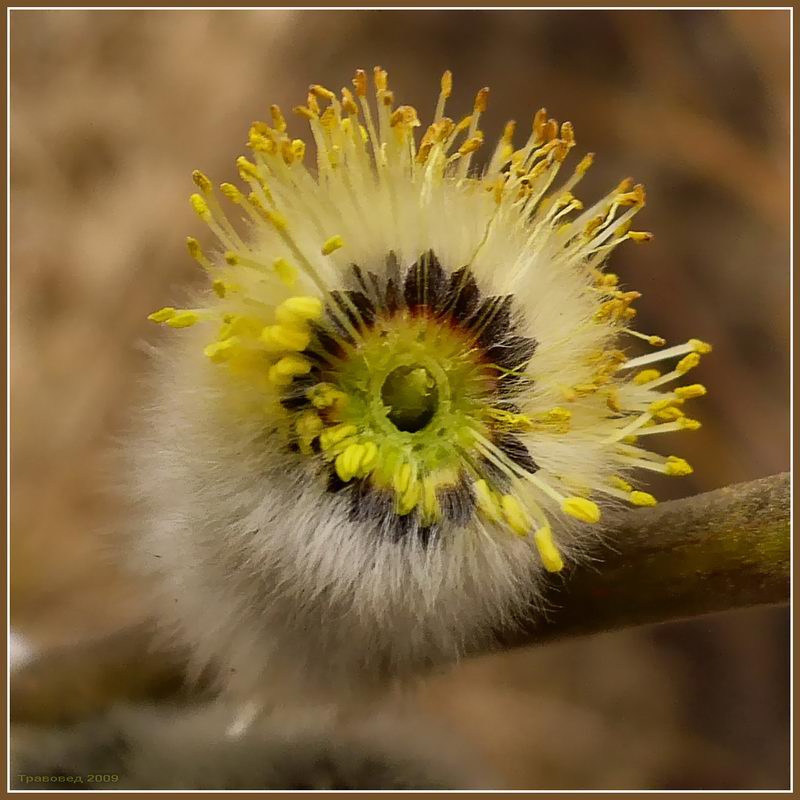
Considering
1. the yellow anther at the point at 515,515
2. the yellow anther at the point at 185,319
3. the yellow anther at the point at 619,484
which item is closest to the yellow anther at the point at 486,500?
the yellow anther at the point at 515,515

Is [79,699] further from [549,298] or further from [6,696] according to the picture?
[549,298]

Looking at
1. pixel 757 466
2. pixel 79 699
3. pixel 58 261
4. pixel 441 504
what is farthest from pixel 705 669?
pixel 58 261

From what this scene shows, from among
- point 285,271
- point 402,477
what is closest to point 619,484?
point 402,477

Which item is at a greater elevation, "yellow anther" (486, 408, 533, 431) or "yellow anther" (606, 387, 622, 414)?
"yellow anther" (606, 387, 622, 414)

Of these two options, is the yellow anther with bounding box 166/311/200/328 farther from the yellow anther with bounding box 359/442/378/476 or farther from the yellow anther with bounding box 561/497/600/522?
the yellow anther with bounding box 561/497/600/522

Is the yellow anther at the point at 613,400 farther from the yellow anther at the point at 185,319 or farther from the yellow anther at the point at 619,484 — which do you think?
the yellow anther at the point at 185,319

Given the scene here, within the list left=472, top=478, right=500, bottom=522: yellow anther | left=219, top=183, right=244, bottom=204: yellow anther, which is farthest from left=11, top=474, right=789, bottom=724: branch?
left=219, top=183, right=244, bottom=204: yellow anther

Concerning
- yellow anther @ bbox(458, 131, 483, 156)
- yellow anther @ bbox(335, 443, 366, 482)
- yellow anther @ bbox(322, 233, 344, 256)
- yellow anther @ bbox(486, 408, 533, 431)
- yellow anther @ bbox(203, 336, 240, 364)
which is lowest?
yellow anther @ bbox(335, 443, 366, 482)
